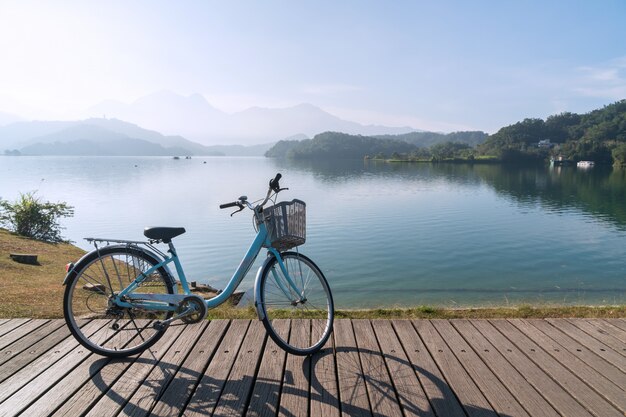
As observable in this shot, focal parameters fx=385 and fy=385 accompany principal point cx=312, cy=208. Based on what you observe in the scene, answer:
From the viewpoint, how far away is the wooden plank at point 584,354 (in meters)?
3.08

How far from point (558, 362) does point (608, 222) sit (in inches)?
1082

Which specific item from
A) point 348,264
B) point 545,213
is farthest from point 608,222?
point 348,264

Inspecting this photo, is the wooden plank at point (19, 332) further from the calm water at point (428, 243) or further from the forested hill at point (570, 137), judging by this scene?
the forested hill at point (570, 137)

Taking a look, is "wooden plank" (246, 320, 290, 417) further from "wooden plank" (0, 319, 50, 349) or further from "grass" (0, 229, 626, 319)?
"wooden plank" (0, 319, 50, 349)

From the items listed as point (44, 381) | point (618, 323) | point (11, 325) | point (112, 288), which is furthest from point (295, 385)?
point (618, 323)

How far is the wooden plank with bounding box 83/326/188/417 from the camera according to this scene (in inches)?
105

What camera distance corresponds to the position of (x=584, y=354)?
11.3 feet

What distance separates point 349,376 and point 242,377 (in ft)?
2.78

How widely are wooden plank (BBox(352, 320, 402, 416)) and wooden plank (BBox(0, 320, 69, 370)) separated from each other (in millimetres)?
2885

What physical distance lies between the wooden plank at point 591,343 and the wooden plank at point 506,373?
894 mm

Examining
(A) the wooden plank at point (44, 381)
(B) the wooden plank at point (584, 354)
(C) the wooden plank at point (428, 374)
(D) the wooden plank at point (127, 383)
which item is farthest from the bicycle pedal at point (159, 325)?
(B) the wooden plank at point (584, 354)

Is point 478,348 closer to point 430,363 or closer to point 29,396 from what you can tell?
point 430,363

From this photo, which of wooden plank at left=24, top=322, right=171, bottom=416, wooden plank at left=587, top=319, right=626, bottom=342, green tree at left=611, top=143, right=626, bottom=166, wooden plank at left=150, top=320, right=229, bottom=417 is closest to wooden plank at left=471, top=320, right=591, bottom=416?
wooden plank at left=587, top=319, right=626, bottom=342

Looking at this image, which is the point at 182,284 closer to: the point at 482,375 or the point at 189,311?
the point at 189,311
